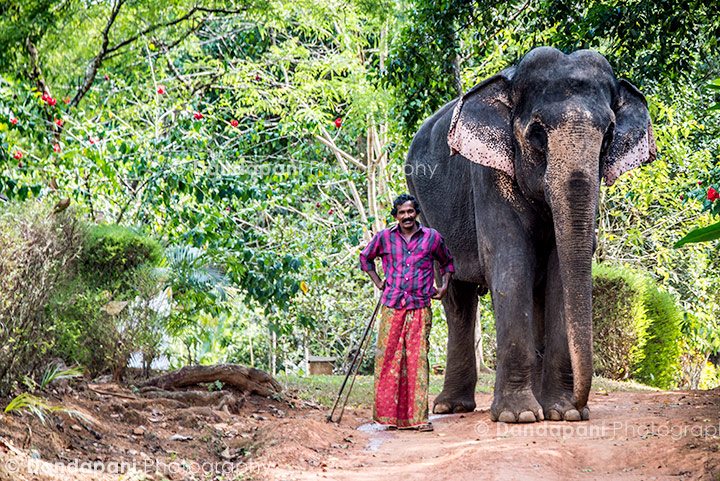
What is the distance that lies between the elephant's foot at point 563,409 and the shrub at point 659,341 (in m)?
7.78

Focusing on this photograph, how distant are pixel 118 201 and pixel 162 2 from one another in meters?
2.78

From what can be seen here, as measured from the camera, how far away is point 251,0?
11.4 m

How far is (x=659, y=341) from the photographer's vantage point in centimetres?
1570

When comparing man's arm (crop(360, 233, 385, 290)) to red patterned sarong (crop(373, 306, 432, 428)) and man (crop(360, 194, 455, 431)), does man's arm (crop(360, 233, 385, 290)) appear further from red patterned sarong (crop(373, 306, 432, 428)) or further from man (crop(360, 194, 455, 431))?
red patterned sarong (crop(373, 306, 432, 428))

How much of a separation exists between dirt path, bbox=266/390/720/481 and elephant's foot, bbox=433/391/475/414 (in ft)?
4.01

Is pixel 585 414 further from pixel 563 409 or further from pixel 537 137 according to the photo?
pixel 537 137

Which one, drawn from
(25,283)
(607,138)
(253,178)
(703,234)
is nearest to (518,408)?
(607,138)

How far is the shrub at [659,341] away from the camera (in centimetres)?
1555

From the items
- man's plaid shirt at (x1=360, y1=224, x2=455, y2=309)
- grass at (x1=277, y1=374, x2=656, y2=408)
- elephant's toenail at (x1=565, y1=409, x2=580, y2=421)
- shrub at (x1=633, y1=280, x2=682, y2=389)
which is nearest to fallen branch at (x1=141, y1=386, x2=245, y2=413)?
grass at (x1=277, y1=374, x2=656, y2=408)

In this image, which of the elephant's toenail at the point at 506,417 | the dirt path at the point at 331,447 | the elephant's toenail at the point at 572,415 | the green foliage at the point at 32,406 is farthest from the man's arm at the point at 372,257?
the green foliage at the point at 32,406

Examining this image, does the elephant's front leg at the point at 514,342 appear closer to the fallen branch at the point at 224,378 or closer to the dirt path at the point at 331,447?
the dirt path at the point at 331,447

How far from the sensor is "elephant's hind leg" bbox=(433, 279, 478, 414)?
9.84 metres

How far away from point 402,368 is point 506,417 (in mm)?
1139

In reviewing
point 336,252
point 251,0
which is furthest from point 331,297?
point 251,0
